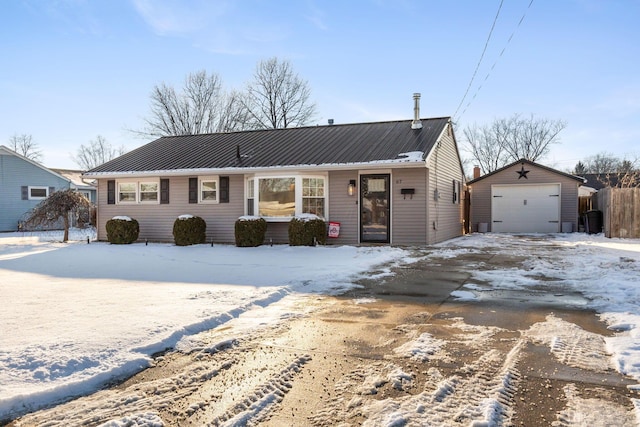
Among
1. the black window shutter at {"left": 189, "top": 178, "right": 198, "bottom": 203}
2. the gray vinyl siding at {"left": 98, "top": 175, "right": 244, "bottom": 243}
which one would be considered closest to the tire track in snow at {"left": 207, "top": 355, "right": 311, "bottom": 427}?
the gray vinyl siding at {"left": 98, "top": 175, "right": 244, "bottom": 243}

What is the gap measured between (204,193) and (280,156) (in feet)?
9.60

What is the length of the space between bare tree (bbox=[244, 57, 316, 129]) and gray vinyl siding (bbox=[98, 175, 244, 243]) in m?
17.1

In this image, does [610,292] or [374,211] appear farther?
[374,211]

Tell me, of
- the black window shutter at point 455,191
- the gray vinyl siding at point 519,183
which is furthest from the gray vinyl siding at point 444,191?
the gray vinyl siding at point 519,183

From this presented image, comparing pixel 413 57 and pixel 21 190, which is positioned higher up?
pixel 413 57

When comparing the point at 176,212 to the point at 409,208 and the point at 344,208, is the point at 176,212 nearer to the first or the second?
the point at 344,208

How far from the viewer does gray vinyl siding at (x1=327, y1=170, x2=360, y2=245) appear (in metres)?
12.5

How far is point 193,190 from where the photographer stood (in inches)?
559

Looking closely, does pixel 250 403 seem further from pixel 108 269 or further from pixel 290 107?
pixel 290 107

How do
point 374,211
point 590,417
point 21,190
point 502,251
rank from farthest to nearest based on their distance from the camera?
1. point 21,190
2. point 374,211
3. point 502,251
4. point 590,417

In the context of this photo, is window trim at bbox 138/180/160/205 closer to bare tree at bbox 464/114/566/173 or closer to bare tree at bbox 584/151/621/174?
bare tree at bbox 464/114/566/173

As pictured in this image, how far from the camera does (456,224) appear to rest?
1662 centimetres

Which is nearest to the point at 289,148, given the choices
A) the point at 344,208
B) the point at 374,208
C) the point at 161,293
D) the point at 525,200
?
the point at 344,208

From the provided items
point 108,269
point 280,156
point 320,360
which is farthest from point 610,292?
point 280,156
